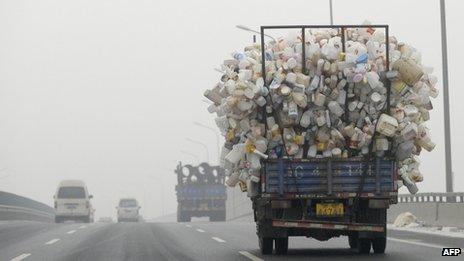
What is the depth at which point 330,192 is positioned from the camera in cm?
1424

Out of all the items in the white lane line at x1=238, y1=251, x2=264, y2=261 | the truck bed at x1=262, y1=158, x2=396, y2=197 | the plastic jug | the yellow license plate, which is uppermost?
the plastic jug

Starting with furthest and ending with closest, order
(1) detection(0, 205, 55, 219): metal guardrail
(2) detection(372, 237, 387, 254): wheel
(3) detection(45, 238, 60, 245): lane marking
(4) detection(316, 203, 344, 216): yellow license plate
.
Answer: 1. (1) detection(0, 205, 55, 219): metal guardrail
2. (3) detection(45, 238, 60, 245): lane marking
3. (2) detection(372, 237, 387, 254): wheel
4. (4) detection(316, 203, 344, 216): yellow license plate

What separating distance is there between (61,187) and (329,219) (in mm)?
36322

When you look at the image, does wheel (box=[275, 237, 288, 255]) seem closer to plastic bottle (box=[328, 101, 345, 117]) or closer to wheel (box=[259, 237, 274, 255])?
wheel (box=[259, 237, 274, 255])

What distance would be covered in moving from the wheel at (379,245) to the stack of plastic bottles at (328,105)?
1.01 meters

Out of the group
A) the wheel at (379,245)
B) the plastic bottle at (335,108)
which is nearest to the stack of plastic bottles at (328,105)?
the plastic bottle at (335,108)

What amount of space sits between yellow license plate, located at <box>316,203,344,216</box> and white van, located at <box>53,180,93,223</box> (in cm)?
3577

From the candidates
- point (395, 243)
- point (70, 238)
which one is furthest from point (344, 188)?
point (70, 238)

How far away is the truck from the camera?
14.3 meters

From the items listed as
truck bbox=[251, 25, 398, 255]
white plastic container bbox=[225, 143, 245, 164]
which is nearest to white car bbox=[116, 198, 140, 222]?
white plastic container bbox=[225, 143, 245, 164]

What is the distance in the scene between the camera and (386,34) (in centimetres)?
1492

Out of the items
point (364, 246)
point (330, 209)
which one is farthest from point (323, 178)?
point (364, 246)

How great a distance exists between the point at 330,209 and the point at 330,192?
0.27 metres

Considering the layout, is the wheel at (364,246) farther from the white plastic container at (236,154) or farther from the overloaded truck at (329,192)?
the white plastic container at (236,154)
